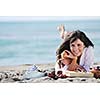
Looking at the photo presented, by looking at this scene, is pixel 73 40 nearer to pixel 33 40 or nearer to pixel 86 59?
pixel 86 59

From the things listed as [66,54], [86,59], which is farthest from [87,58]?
[66,54]

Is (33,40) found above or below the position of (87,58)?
above

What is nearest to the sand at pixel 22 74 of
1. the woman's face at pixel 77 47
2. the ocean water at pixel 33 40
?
the ocean water at pixel 33 40

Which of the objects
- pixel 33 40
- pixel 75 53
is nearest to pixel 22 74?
pixel 33 40

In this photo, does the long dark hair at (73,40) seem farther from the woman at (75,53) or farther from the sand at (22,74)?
the sand at (22,74)

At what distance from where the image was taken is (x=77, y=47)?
7.55 ft

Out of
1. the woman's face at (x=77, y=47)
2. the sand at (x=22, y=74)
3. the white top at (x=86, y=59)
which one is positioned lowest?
the sand at (x=22, y=74)

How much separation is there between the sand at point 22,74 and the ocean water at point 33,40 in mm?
31

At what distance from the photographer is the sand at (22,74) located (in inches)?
90.2

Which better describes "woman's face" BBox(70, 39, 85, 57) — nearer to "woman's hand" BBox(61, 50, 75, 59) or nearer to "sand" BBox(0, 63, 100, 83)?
"woman's hand" BBox(61, 50, 75, 59)

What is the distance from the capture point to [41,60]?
230 centimetres

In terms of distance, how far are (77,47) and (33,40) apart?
274 millimetres
